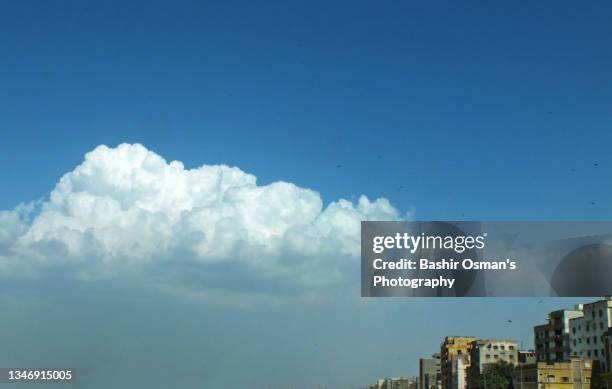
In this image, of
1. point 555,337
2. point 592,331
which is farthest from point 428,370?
point 592,331

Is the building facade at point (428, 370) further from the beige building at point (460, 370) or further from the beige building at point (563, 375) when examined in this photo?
the beige building at point (563, 375)

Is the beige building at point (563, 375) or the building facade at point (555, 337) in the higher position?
the building facade at point (555, 337)

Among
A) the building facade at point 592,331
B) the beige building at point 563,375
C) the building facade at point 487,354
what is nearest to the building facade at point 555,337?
the building facade at point 592,331

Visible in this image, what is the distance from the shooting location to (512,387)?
8288 centimetres

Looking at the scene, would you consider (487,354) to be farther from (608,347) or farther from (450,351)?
(608,347)

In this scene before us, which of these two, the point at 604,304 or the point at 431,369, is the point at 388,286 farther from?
the point at 431,369

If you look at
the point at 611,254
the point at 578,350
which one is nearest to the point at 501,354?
the point at 578,350

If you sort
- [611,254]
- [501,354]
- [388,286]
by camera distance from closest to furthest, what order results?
1. [388,286]
2. [611,254]
3. [501,354]

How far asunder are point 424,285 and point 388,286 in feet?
5.40

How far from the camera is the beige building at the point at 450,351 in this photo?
10868 cm

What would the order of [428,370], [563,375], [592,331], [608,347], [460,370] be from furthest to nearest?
[428,370]
[460,370]
[592,331]
[563,375]
[608,347]

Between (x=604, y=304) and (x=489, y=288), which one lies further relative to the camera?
(x=604, y=304)

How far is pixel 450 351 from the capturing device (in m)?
110

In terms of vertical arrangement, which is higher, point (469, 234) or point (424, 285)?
point (469, 234)
